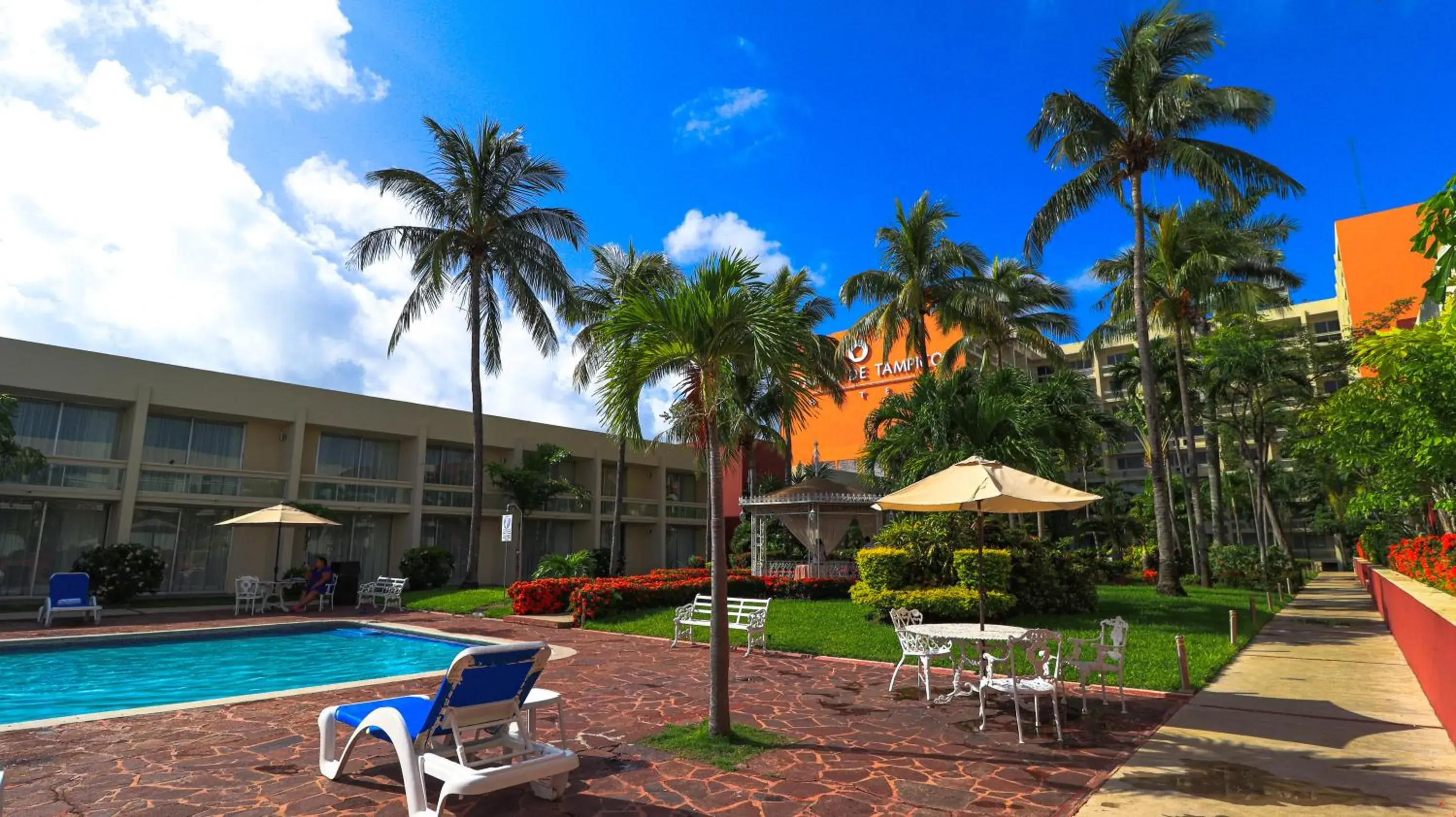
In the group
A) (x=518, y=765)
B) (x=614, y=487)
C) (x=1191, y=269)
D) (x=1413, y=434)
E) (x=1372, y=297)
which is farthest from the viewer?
(x=1372, y=297)

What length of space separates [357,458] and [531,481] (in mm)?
6216

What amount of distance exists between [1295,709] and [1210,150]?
1763 cm

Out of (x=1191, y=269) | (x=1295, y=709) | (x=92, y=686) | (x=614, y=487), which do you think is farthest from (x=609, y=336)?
(x=614, y=487)

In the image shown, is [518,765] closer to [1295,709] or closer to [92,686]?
[1295,709]

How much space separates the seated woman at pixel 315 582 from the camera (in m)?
18.7

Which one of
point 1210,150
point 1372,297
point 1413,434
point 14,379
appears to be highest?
point 1372,297

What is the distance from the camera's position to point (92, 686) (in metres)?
9.96

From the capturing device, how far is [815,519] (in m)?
21.8

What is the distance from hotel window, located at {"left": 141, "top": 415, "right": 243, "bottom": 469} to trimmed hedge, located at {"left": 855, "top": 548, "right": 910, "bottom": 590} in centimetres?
2042

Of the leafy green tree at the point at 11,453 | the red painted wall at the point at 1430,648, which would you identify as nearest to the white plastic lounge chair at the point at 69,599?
the leafy green tree at the point at 11,453

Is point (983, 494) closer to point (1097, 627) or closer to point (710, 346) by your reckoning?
point (710, 346)

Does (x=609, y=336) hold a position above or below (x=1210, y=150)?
below

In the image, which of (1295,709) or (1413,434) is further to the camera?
(1413,434)

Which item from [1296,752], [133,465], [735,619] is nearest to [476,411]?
[133,465]
